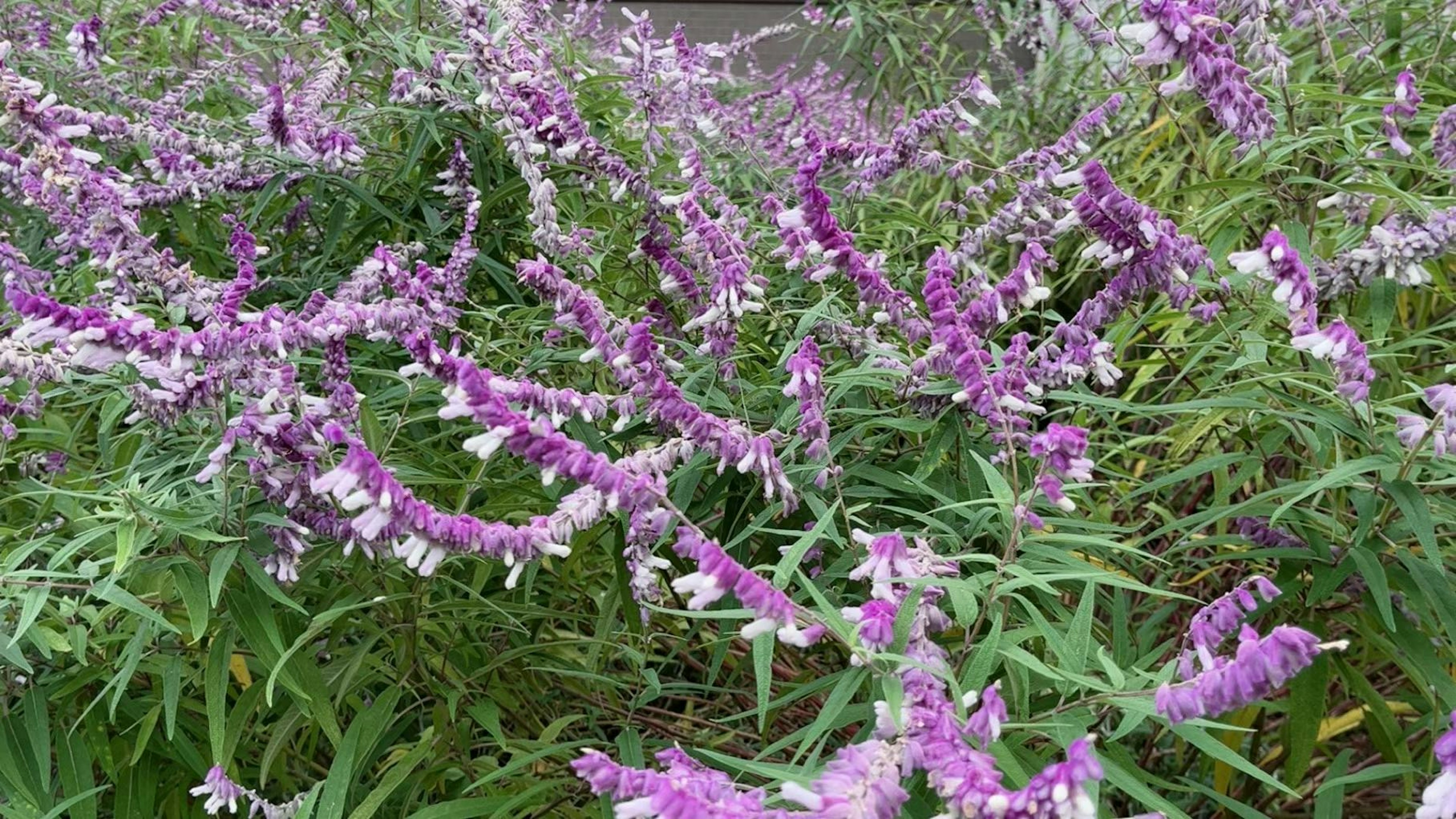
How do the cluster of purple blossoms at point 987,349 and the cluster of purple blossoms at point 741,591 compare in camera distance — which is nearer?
the cluster of purple blossoms at point 741,591

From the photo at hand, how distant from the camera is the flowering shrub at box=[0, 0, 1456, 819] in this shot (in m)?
1.31

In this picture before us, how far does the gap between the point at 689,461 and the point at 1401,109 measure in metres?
1.35

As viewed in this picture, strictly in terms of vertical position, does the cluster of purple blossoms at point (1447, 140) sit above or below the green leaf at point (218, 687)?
below

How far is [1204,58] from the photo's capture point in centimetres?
157

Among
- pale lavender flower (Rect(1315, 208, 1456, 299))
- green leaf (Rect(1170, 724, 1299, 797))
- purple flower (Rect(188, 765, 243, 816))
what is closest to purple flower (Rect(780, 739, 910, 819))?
green leaf (Rect(1170, 724, 1299, 797))

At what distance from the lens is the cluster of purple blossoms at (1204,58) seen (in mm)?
1511

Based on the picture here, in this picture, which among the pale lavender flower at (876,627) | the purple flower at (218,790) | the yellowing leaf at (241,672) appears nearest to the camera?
the pale lavender flower at (876,627)

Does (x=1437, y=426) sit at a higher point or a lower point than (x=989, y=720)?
lower

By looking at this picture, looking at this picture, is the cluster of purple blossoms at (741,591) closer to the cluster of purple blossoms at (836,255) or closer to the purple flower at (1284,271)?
the cluster of purple blossoms at (836,255)

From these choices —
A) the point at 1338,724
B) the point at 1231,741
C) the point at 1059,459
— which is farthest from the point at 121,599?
the point at 1338,724

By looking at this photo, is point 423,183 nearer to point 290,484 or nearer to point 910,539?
point 290,484

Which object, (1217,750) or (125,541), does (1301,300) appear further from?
(125,541)

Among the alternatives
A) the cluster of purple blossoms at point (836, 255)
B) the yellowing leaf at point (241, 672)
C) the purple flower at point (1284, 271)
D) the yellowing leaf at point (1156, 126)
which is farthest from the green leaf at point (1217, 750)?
the yellowing leaf at point (1156, 126)

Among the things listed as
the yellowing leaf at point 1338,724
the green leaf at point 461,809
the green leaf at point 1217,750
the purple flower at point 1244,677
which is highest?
the purple flower at point 1244,677
